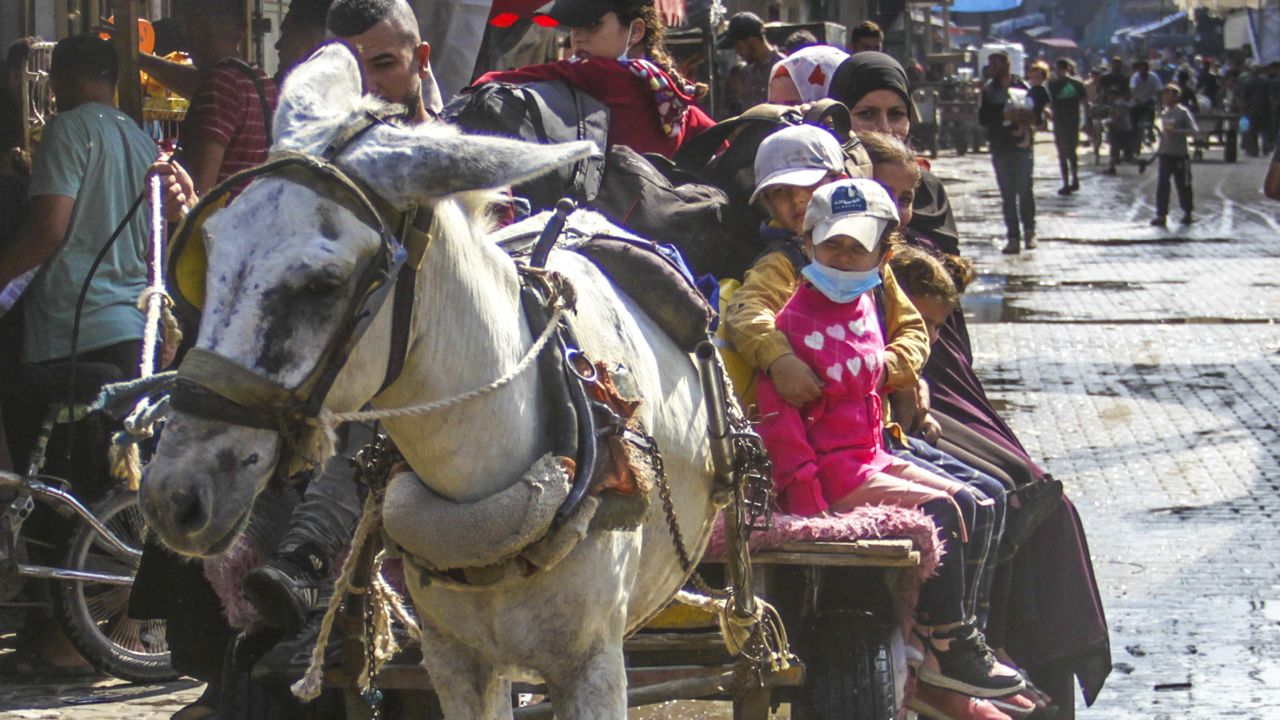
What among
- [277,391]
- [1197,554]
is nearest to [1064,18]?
[1197,554]

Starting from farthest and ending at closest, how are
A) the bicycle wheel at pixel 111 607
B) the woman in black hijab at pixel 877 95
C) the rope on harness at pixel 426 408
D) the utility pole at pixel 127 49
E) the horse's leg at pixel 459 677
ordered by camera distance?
the bicycle wheel at pixel 111 607
the woman in black hijab at pixel 877 95
the utility pole at pixel 127 49
the horse's leg at pixel 459 677
the rope on harness at pixel 426 408

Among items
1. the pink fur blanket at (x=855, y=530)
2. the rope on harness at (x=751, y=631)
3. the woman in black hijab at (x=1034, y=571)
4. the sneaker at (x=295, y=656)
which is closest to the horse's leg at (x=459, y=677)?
the sneaker at (x=295, y=656)

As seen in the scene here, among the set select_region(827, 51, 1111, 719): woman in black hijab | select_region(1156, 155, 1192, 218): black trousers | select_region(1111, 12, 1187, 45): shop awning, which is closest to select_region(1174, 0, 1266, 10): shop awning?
select_region(1156, 155, 1192, 218): black trousers

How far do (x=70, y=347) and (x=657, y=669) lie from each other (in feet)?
11.2

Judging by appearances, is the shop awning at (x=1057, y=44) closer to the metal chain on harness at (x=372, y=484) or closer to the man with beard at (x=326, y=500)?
the man with beard at (x=326, y=500)

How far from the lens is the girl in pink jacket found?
4727mm

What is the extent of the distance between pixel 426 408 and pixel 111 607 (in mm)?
4232

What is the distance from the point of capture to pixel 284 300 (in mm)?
2830

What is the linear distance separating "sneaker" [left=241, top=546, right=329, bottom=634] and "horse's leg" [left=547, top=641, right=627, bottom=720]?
1007 millimetres

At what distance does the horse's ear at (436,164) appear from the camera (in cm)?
296

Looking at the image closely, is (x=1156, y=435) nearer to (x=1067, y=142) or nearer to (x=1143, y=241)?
(x=1143, y=241)

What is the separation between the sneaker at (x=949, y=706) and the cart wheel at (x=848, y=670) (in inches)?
12.2

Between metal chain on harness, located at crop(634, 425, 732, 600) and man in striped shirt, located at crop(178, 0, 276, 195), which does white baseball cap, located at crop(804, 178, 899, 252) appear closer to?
metal chain on harness, located at crop(634, 425, 732, 600)


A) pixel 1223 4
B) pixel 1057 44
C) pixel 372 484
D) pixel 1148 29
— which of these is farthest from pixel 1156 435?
pixel 1057 44
